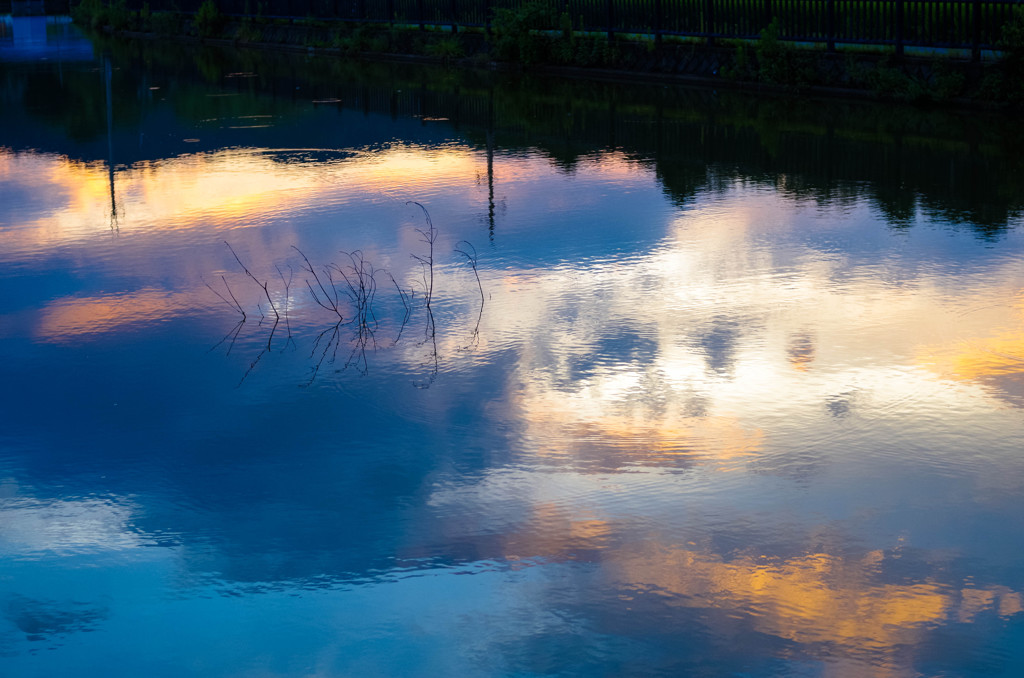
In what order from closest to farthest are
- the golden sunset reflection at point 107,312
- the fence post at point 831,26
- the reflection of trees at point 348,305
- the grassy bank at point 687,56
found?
the reflection of trees at point 348,305
the golden sunset reflection at point 107,312
the grassy bank at point 687,56
the fence post at point 831,26

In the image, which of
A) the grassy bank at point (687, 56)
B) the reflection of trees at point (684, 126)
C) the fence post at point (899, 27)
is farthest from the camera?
the fence post at point (899, 27)

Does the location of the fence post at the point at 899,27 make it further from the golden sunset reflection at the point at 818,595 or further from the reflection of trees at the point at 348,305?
the golden sunset reflection at the point at 818,595

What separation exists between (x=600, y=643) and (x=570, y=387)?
9.99ft

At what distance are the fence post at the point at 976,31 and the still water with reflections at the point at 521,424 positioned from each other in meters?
6.12

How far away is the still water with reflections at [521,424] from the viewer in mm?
5082

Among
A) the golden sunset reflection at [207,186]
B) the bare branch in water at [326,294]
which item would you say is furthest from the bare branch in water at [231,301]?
the golden sunset reflection at [207,186]

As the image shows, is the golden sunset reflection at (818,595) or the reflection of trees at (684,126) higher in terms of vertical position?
the reflection of trees at (684,126)

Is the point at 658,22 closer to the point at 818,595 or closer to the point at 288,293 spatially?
the point at 288,293

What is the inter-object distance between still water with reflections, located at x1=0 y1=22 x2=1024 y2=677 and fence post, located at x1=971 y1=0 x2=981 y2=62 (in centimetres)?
612

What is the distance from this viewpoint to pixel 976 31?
20.5 m

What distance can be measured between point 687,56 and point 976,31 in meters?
6.73

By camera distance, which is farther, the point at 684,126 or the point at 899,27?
the point at 899,27

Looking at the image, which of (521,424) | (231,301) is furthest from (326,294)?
(521,424)

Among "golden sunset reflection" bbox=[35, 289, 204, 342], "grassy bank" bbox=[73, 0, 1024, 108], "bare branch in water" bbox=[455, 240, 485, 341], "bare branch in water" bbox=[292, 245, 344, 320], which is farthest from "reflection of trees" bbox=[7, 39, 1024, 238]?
"golden sunset reflection" bbox=[35, 289, 204, 342]
